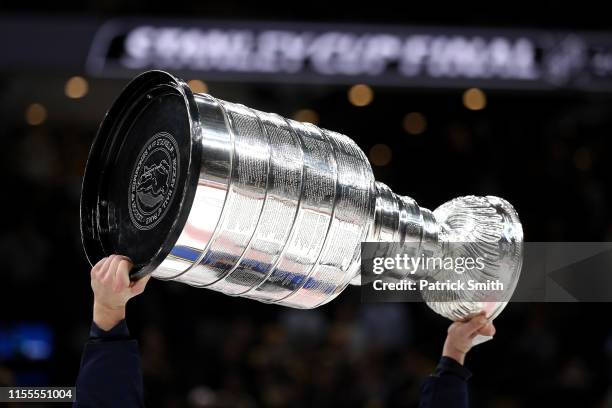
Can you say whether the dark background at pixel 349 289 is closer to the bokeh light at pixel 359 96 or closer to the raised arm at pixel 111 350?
the bokeh light at pixel 359 96

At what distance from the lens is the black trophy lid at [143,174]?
1.86 metres

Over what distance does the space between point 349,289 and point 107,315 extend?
470 centimetres

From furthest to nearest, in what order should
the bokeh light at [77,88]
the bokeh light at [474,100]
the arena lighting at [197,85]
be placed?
1. the bokeh light at [77,88]
2. the bokeh light at [474,100]
3. the arena lighting at [197,85]

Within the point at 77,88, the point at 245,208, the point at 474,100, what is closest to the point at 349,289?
the point at 474,100

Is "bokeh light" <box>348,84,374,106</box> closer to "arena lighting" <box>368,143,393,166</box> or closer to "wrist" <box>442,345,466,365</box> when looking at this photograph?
"arena lighting" <box>368,143,393,166</box>

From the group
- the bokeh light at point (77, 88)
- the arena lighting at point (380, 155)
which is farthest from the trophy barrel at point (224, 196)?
the bokeh light at point (77, 88)

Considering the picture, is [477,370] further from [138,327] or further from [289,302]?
[289,302]

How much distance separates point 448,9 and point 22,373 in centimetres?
399

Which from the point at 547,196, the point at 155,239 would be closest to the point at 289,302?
the point at 155,239

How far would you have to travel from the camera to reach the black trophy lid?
186 centimetres

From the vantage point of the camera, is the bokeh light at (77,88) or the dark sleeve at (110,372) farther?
the bokeh light at (77,88)

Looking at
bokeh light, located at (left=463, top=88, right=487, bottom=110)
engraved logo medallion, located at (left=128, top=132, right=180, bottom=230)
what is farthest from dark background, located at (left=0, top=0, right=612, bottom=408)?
engraved logo medallion, located at (left=128, top=132, right=180, bottom=230)

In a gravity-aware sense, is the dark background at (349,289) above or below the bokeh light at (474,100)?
below

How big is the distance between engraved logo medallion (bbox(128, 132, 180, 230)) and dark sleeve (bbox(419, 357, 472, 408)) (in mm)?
778
